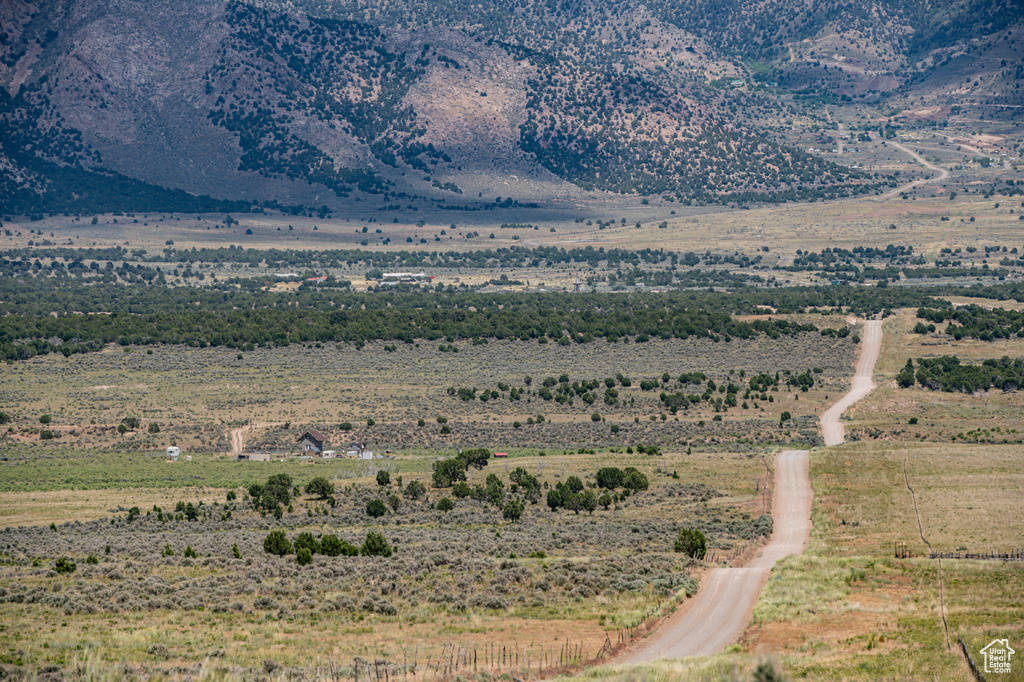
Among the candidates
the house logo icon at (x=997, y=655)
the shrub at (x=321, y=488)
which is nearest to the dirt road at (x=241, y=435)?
the shrub at (x=321, y=488)

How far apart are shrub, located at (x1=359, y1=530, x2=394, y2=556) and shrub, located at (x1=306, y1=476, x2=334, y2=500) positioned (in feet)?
50.5

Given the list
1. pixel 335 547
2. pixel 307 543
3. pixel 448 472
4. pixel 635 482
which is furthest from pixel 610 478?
pixel 307 543

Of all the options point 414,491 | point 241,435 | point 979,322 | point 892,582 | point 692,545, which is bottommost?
point 241,435

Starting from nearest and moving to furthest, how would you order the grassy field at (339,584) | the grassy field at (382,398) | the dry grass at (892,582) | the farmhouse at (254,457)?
1. the dry grass at (892,582)
2. the grassy field at (339,584)
3. the farmhouse at (254,457)
4. the grassy field at (382,398)

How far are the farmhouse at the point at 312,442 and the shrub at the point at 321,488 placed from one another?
1454 centimetres

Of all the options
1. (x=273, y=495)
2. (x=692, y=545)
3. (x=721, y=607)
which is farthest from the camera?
(x=273, y=495)

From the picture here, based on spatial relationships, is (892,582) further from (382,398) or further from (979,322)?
(979,322)

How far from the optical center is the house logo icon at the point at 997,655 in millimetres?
23297

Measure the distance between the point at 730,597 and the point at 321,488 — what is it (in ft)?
86.1

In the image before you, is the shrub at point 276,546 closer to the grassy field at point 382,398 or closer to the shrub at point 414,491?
the shrub at point 414,491

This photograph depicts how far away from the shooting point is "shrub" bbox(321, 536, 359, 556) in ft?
129

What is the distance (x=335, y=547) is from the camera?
39625 mm

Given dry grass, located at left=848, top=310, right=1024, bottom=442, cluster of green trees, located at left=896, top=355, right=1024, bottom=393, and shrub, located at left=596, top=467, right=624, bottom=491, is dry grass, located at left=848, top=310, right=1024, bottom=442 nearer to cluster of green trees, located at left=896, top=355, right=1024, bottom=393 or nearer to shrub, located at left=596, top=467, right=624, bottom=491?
cluster of green trees, located at left=896, top=355, right=1024, bottom=393

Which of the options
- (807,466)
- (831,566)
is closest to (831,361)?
(807,466)
